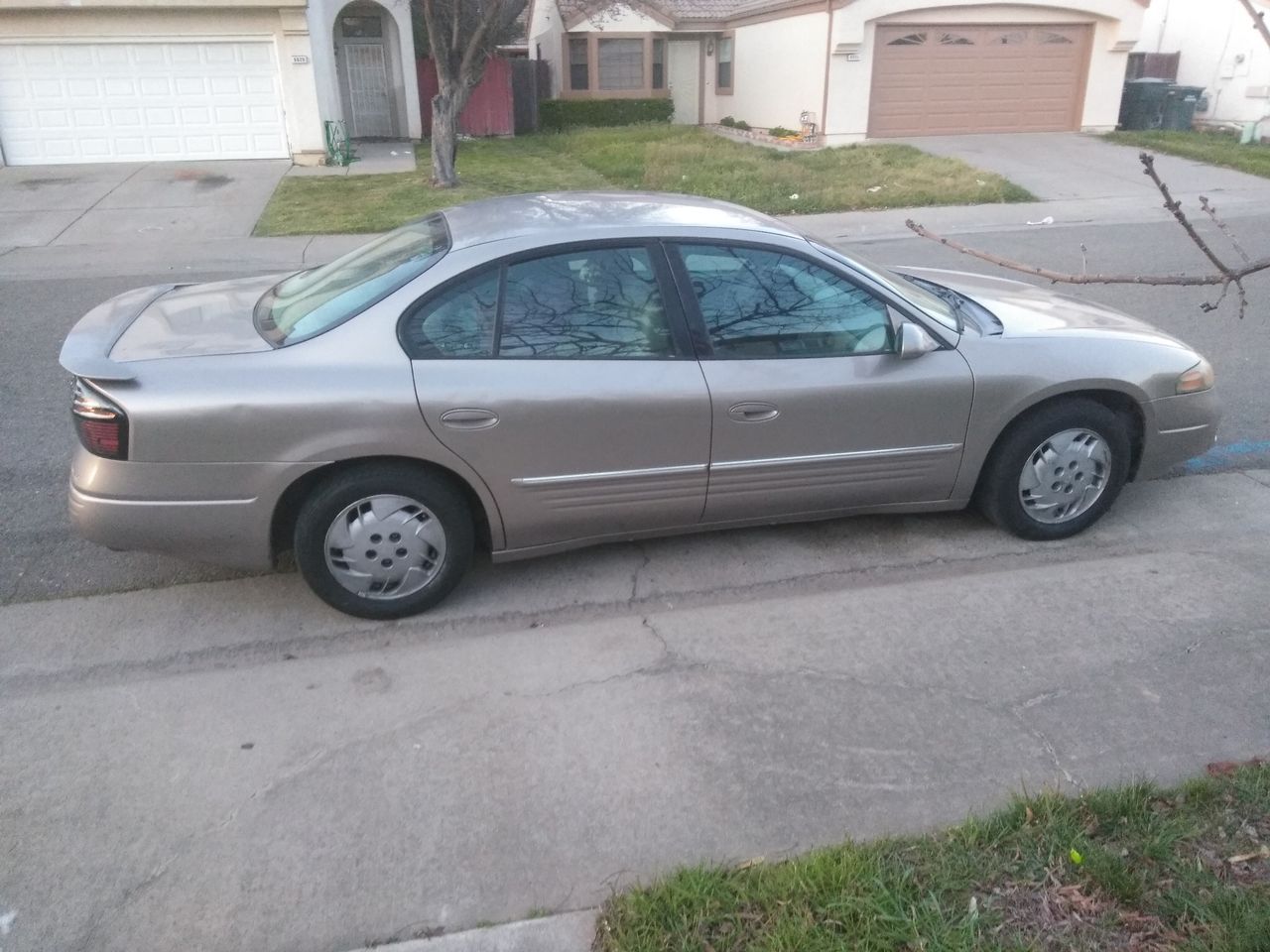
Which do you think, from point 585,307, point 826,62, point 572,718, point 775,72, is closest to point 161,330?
point 585,307

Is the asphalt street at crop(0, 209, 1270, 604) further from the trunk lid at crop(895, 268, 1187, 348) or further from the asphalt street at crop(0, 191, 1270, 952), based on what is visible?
the trunk lid at crop(895, 268, 1187, 348)

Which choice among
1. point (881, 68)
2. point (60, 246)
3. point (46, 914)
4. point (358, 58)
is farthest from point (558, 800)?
point (358, 58)

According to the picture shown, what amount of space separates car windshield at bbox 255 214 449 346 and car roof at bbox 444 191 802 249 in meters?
0.14

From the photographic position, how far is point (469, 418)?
3.89 metres

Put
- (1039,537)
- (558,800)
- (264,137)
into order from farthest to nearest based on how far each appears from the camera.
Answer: (264,137)
(1039,537)
(558,800)

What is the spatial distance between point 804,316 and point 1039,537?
155 centimetres

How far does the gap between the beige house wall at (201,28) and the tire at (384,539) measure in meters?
16.9

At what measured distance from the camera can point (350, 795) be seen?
3158mm

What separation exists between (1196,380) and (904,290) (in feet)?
4.81

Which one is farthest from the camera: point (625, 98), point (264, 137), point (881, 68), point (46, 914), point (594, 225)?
point (625, 98)

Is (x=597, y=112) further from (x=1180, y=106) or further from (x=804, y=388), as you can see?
(x=804, y=388)

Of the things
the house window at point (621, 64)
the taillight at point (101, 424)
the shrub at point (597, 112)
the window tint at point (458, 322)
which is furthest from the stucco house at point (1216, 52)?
the taillight at point (101, 424)

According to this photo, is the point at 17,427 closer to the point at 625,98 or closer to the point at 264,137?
the point at 264,137

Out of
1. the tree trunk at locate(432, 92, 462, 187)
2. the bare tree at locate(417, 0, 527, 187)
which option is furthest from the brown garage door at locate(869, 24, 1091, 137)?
the tree trunk at locate(432, 92, 462, 187)
